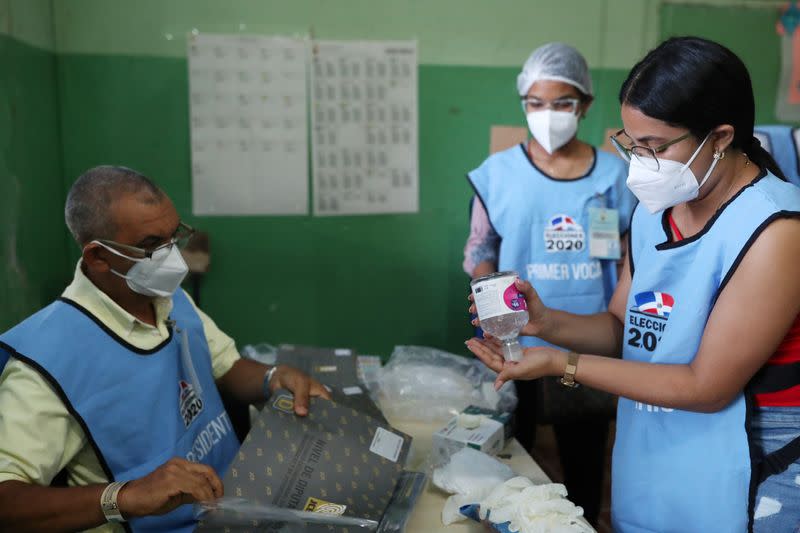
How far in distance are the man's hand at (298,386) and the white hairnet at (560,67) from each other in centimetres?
121

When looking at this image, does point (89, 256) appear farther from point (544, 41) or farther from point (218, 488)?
point (544, 41)

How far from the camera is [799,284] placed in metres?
0.93

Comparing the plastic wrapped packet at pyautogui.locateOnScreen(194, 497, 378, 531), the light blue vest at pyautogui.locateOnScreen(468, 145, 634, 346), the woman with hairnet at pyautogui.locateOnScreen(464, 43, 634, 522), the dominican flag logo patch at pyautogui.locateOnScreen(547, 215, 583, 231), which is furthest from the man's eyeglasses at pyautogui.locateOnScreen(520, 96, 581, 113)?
the plastic wrapped packet at pyautogui.locateOnScreen(194, 497, 378, 531)

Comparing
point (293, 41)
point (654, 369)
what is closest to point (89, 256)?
point (654, 369)

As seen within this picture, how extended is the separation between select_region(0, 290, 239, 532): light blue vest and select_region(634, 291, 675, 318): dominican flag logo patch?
3.15 ft

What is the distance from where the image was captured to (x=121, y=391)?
3.89ft

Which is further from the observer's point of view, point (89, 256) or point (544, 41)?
point (544, 41)

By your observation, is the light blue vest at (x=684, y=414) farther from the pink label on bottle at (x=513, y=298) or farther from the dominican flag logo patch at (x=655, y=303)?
the pink label on bottle at (x=513, y=298)

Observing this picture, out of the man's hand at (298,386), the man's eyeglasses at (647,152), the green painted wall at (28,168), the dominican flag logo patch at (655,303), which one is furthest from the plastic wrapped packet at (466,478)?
the green painted wall at (28,168)

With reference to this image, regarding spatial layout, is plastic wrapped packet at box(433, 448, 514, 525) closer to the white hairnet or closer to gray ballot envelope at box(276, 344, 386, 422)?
gray ballot envelope at box(276, 344, 386, 422)

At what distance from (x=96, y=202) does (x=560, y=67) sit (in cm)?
140

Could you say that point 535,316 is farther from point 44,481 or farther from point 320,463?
point 44,481

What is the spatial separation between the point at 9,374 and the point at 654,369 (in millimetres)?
1106

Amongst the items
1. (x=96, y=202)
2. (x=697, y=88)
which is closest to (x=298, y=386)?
(x=96, y=202)
